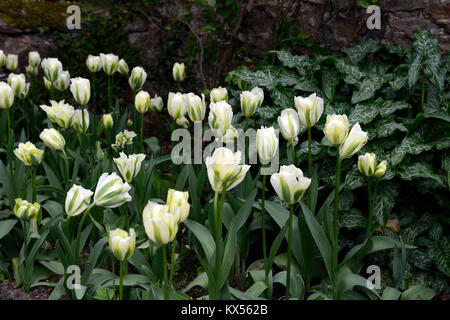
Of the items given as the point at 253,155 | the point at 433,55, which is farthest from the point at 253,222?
the point at 433,55

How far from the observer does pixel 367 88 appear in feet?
8.99

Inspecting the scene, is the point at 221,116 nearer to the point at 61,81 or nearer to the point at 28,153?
the point at 28,153

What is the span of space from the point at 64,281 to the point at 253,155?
115 centimetres

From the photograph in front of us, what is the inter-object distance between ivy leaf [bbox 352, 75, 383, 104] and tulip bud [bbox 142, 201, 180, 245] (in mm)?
1564

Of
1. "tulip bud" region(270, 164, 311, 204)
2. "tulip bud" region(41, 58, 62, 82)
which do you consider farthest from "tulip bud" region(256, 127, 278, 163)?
"tulip bud" region(41, 58, 62, 82)

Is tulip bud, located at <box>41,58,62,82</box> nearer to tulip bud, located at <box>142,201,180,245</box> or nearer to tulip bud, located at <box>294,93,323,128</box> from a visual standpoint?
tulip bud, located at <box>294,93,323,128</box>

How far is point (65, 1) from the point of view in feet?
15.0

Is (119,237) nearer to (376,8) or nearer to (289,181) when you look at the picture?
(289,181)

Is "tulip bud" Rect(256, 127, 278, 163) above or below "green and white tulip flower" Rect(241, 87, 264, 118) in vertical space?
below

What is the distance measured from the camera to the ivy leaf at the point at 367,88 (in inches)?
106

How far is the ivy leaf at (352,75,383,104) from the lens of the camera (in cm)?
269

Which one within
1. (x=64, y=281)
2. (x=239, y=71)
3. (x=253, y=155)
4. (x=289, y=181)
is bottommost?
(x=64, y=281)

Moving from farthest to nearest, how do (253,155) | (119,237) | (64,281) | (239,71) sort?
1. (239,71)
2. (253,155)
3. (64,281)
4. (119,237)

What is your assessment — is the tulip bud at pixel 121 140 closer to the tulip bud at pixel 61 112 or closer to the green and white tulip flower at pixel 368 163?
the tulip bud at pixel 61 112
